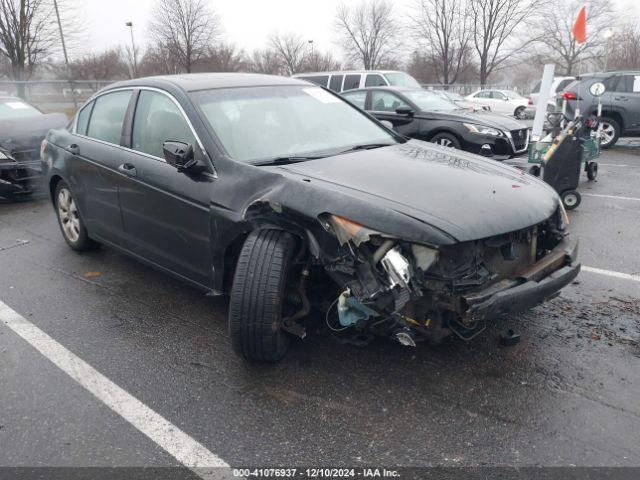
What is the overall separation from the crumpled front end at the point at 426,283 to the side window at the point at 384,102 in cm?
720

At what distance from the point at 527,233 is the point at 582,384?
0.88 metres

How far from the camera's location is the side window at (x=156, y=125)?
11.9ft

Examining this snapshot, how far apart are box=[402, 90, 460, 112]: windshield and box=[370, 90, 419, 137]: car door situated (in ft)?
0.71

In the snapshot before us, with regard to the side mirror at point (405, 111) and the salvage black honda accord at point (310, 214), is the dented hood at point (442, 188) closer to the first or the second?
the salvage black honda accord at point (310, 214)

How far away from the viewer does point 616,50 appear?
37.4 metres

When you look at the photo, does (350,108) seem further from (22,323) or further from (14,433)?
(14,433)

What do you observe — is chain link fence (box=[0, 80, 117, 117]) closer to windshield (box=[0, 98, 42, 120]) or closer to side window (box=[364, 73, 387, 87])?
windshield (box=[0, 98, 42, 120])

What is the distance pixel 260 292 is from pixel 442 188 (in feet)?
3.91

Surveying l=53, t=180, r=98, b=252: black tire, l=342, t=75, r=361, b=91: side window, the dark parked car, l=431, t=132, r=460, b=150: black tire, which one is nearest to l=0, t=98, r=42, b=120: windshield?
l=53, t=180, r=98, b=252: black tire

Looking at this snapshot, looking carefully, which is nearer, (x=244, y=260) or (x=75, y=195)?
(x=244, y=260)

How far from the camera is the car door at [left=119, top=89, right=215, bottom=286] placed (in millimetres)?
3373

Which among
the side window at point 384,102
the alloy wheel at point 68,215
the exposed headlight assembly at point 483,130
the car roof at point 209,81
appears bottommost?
the alloy wheel at point 68,215

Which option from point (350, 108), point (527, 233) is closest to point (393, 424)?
point (527, 233)

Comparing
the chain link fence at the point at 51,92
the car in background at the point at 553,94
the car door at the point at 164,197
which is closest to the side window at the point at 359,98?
the car door at the point at 164,197
